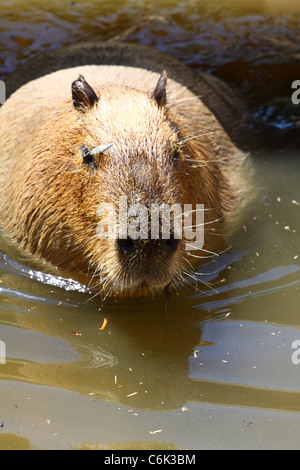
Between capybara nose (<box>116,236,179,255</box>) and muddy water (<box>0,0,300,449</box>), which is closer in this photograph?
muddy water (<box>0,0,300,449</box>)

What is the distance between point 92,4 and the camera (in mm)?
7961

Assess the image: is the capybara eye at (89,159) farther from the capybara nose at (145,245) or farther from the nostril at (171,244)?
the nostril at (171,244)

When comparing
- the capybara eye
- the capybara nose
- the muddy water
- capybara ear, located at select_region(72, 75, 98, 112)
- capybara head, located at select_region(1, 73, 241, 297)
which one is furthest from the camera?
capybara ear, located at select_region(72, 75, 98, 112)

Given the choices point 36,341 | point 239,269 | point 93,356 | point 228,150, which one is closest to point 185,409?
point 93,356

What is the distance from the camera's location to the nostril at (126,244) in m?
3.39

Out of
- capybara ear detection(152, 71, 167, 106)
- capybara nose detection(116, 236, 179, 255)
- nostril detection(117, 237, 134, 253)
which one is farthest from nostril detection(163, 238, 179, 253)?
capybara ear detection(152, 71, 167, 106)

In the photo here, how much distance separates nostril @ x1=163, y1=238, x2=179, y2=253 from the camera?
343 centimetres

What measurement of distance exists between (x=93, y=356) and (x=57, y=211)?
112 cm

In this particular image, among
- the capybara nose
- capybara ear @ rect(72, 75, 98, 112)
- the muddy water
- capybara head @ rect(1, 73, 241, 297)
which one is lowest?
the muddy water

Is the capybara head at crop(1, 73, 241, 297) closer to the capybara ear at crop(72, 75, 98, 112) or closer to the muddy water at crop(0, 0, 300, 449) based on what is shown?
the capybara ear at crop(72, 75, 98, 112)

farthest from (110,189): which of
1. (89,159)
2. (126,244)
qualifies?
(126,244)

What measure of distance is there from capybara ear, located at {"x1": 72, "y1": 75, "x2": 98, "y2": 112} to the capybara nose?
1.17 metres

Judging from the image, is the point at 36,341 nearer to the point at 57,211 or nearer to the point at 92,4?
the point at 57,211

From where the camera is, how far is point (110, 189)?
3.72 m
